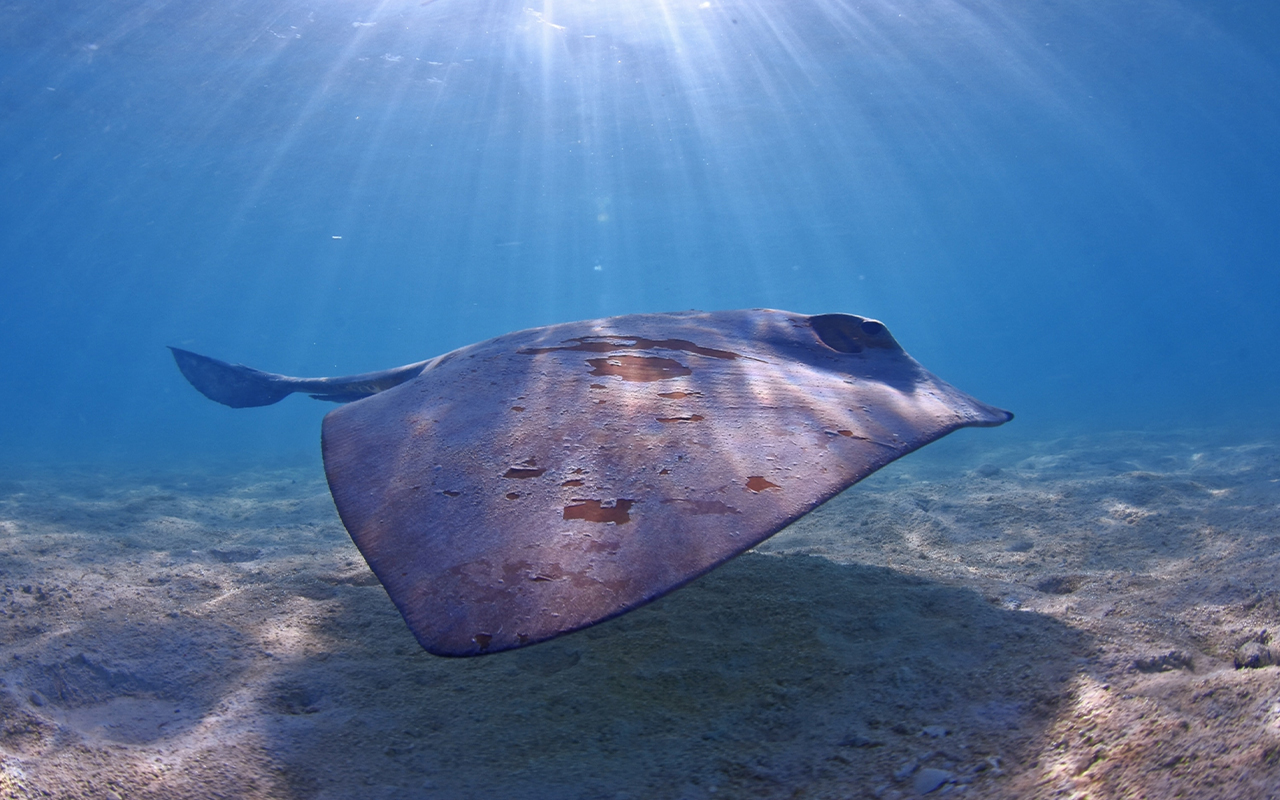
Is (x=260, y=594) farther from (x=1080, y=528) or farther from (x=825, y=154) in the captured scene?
(x=825, y=154)

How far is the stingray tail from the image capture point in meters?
5.79

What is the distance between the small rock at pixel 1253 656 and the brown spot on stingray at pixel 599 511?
217 centimetres

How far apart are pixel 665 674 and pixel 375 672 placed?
1.27m

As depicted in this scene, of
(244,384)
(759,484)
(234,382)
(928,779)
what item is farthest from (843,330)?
(234,382)

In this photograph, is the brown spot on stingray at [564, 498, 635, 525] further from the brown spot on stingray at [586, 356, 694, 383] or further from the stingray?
the brown spot on stingray at [586, 356, 694, 383]

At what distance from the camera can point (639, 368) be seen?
2.88m

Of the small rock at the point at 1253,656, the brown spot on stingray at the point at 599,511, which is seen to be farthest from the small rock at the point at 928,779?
the small rock at the point at 1253,656

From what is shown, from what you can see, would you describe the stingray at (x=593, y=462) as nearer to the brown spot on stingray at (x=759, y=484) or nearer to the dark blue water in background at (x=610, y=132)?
the brown spot on stingray at (x=759, y=484)

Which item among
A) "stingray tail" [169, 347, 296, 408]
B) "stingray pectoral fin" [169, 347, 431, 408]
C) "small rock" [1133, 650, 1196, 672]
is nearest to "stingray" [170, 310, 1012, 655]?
"small rock" [1133, 650, 1196, 672]

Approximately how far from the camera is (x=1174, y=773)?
55.9 inches

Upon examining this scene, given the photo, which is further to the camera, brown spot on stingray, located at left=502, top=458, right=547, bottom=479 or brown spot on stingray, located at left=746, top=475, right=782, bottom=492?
brown spot on stingray, located at left=502, top=458, right=547, bottom=479

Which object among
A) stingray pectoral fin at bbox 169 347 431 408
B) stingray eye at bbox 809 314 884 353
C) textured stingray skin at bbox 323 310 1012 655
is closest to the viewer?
textured stingray skin at bbox 323 310 1012 655

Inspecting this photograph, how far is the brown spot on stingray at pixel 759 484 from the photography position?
71.7 inches

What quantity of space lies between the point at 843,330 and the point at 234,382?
5.71m
